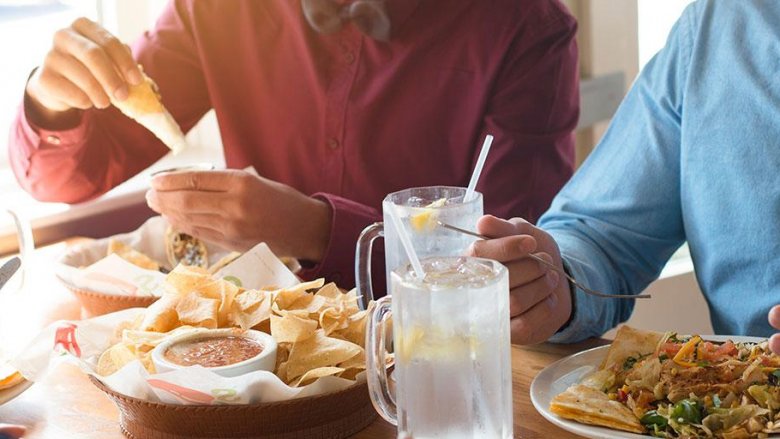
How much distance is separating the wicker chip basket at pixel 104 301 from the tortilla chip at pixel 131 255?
0.45ft

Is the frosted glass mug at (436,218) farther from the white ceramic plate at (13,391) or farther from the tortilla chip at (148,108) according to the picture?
the tortilla chip at (148,108)

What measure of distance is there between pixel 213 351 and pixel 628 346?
45 cm

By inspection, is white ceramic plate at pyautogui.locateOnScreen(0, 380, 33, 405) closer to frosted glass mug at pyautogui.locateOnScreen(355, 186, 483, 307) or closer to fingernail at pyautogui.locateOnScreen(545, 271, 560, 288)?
frosted glass mug at pyautogui.locateOnScreen(355, 186, 483, 307)

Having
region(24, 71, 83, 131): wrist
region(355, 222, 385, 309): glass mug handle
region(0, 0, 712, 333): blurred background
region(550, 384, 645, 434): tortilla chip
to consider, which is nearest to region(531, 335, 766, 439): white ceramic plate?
region(550, 384, 645, 434): tortilla chip

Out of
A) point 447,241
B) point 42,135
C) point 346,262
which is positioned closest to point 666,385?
point 447,241

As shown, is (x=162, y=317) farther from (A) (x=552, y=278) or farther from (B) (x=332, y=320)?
(A) (x=552, y=278)

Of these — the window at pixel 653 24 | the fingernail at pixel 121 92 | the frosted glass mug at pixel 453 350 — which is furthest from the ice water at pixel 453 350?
the window at pixel 653 24

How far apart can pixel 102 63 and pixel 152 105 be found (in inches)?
4.4

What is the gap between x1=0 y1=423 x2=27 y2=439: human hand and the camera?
3.82ft

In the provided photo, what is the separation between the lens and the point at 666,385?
112 cm

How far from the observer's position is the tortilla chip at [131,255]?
5.68 feet

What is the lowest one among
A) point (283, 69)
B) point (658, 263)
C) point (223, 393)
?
point (658, 263)

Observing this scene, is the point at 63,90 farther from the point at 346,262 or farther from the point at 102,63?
the point at 346,262

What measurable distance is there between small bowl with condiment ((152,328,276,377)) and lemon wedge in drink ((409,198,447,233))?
0.67ft
